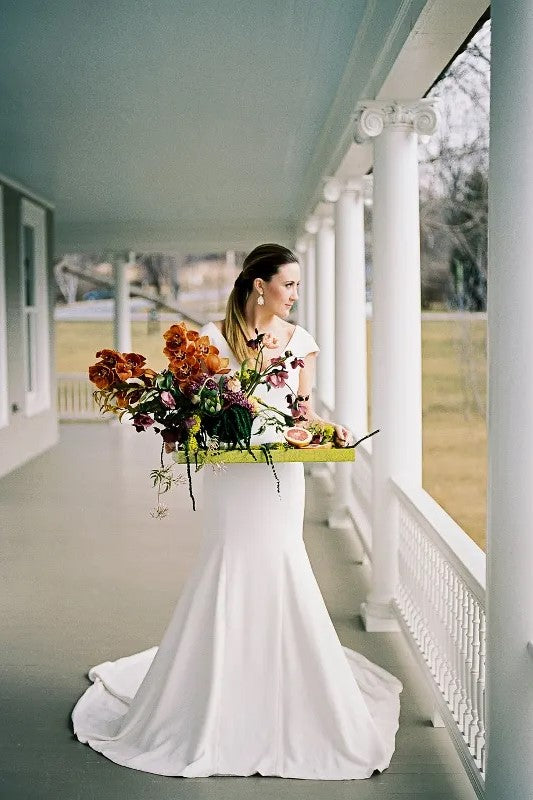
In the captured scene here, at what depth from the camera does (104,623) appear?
224 inches

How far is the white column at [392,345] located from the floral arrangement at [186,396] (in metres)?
2.11

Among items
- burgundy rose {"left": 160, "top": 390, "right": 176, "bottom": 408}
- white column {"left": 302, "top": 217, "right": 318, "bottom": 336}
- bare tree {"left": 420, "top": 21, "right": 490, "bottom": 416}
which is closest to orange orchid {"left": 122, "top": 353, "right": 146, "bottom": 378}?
burgundy rose {"left": 160, "top": 390, "right": 176, "bottom": 408}

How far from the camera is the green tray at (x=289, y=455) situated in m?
3.54

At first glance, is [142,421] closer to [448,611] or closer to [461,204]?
[448,611]

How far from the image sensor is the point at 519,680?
2820mm

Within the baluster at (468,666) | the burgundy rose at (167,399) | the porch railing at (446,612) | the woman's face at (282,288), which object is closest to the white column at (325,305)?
the porch railing at (446,612)

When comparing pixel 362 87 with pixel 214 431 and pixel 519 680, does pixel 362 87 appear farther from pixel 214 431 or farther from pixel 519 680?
pixel 519 680

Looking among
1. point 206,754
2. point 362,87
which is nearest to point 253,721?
point 206,754

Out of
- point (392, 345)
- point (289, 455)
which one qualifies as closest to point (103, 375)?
point (289, 455)

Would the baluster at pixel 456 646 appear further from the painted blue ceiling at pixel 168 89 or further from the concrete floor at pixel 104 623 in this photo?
the painted blue ceiling at pixel 168 89

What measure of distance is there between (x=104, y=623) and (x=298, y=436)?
255 cm

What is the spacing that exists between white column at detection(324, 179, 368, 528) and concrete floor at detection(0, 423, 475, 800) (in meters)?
0.94

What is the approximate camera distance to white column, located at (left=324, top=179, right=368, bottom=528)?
8.19 meters

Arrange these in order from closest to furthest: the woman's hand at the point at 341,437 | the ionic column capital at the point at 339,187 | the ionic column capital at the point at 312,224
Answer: the woman's hand at the point at 341,437 → the ionic column capital at the point at 339,187 → the ionic column capital at the point at 312,224
